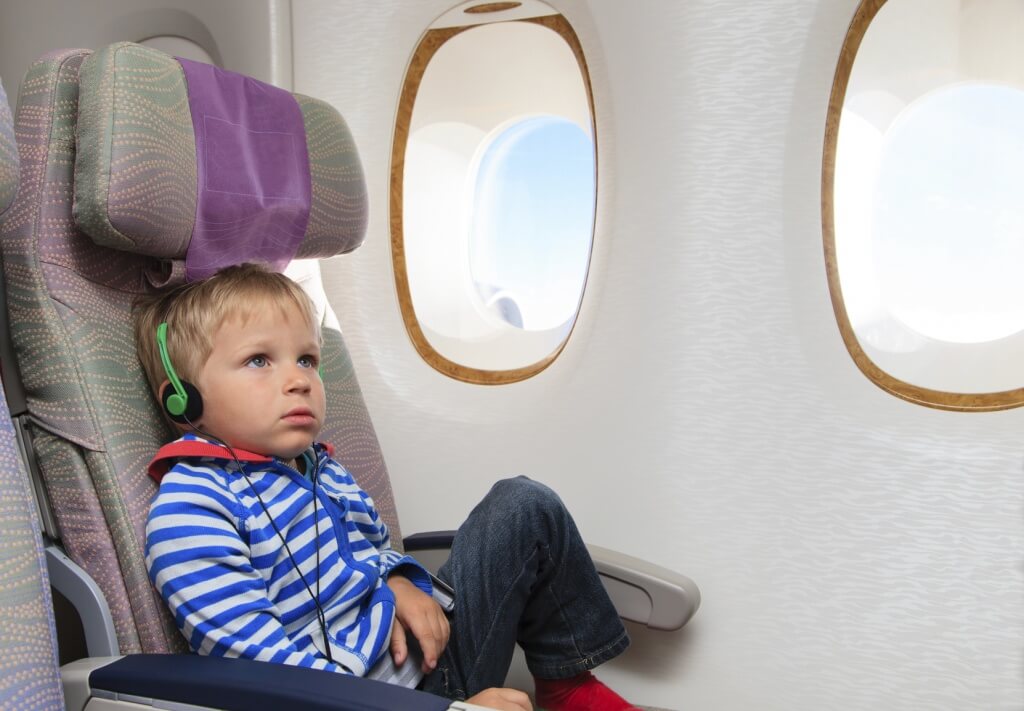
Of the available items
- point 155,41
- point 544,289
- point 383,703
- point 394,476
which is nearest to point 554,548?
point 383,703

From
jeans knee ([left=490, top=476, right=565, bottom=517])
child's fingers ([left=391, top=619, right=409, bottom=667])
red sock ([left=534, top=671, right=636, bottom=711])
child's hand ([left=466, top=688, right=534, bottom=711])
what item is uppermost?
jeans knee ([left=490, top=476, right=565, bottom=517])

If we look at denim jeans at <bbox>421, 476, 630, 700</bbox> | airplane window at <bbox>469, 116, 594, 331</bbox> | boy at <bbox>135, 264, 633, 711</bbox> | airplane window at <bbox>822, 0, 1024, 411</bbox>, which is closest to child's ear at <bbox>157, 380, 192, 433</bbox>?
boy at <bbox>135, 264, 633, 711</bbox>

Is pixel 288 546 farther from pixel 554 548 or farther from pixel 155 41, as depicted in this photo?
pixel 155 41

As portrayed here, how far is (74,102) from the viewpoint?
1.27 meters

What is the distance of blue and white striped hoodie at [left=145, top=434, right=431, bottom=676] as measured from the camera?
44.8 inches

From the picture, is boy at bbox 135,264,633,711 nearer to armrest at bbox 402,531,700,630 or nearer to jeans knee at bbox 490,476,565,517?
jeans knee at bbox 490,476,565,517

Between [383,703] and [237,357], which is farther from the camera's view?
[237,357]

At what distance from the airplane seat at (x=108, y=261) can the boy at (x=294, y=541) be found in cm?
5

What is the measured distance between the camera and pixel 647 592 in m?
1.73

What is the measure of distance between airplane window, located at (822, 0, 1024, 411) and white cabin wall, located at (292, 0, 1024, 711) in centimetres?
8

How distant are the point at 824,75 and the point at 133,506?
1471 millimetres

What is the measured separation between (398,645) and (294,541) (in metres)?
0.22

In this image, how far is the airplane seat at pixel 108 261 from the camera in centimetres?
119

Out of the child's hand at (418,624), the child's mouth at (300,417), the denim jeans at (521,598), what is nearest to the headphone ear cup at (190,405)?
the child's mouth at (300,417)
